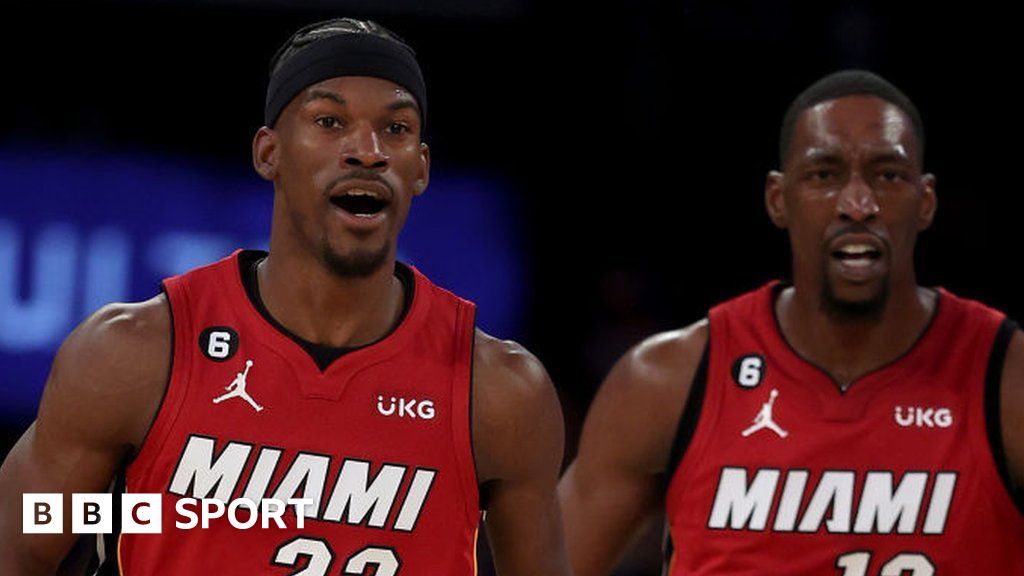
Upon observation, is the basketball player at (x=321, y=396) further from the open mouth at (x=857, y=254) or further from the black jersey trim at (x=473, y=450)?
the open mouth at (x=857, y=254)

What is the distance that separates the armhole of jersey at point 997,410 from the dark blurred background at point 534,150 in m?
2.36

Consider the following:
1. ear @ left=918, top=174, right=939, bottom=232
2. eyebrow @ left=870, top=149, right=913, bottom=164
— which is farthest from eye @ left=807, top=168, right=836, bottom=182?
ear @ left=918, top=174, right=939, bottom=232

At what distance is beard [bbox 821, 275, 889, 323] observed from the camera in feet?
16.4

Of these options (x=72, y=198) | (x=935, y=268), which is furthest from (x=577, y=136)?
(x=72, y=198)

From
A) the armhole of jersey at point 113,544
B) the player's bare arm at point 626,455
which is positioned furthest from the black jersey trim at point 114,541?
the player's bare arm at point 626,455

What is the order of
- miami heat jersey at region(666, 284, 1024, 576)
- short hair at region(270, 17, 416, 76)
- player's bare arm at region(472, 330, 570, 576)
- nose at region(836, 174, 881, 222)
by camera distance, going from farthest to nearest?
nose at region(836, 174, 881, 222)
miami heat jersey at region(666, 284, 1024, 576)
short hair at region(270, 17, 416, 76)
player's bare arm at region(472, 330, 570, 576)

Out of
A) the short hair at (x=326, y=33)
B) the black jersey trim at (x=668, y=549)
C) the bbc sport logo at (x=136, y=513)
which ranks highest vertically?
the short hair at (x=326, y=33)

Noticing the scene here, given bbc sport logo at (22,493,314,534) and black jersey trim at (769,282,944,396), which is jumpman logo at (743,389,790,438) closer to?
black jersey trim at (769,282,944,396)

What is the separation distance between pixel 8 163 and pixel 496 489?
3891 mm

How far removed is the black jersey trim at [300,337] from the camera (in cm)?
420

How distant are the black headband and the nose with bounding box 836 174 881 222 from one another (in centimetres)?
126

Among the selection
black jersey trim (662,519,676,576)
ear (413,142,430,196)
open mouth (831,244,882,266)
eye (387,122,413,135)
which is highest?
eye (387,122,413,135)

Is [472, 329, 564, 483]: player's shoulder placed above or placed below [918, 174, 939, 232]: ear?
below

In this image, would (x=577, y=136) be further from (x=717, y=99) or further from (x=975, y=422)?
(x=975, y=422)
